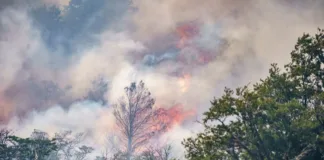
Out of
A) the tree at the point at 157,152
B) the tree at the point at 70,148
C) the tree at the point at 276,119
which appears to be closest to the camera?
the tree at the point at 276,119

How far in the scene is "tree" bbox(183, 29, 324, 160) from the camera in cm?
1669

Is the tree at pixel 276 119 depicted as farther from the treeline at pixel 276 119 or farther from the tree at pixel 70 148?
the tree at pixel 70 148

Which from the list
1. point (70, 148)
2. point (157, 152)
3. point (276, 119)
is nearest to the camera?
point (276, 119)

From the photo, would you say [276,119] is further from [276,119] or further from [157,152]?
[157,152]

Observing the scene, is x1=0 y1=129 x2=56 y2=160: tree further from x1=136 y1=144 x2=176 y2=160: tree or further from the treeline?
the treeline

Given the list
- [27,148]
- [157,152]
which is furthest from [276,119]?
[27,148]

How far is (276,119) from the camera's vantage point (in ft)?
58.3

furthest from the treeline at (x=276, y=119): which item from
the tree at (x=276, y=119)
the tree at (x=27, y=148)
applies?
the tree at (x=27, y=148)

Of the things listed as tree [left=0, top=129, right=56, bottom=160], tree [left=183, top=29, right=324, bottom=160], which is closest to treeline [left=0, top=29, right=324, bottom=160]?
tree [left=183, top=29, right=324, bottom=160]

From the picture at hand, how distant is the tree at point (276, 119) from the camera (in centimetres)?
1669

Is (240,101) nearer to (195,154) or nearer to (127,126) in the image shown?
(195,154)

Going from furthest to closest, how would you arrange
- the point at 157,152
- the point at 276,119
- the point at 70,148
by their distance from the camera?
1. the point at 70,148
2. the point at 157,152
3. the point at 276,119

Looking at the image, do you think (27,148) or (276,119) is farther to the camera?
(27,148)

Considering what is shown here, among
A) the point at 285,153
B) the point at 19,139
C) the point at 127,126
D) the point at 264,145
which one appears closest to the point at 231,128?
the point at 264,145
